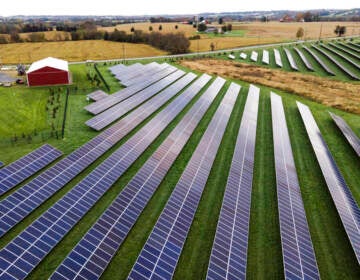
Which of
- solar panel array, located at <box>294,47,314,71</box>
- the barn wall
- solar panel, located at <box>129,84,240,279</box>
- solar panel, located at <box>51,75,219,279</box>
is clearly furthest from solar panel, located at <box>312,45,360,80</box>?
the barn wall

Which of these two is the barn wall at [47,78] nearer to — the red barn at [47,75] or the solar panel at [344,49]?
the red barn at [47,75]

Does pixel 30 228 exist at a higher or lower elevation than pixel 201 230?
higher

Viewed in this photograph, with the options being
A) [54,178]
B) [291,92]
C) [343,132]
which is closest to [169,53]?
[291,92]

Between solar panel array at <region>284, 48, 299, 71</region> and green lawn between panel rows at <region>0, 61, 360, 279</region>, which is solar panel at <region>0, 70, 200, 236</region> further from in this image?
solar panel array at <region>284, 48, 299, 71</region>

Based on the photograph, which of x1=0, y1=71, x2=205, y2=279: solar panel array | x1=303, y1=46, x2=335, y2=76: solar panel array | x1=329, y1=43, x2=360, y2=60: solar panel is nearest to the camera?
x1=0, y1=71, x2=205, y2=279: solar panel array

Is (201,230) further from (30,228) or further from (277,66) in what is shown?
(277,66)

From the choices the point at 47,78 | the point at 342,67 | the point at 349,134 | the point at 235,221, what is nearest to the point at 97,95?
the point at 47,78

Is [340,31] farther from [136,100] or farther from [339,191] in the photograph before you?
[339,191]
